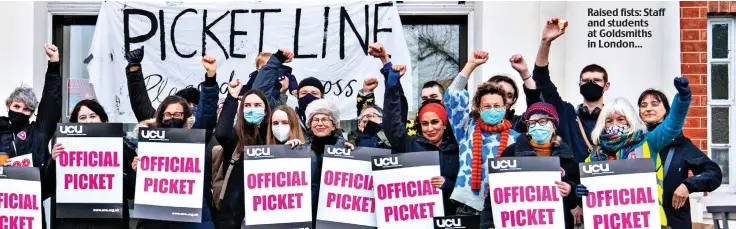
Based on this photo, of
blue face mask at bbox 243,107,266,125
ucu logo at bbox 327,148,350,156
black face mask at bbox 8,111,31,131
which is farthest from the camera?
black face mask at bbox 8,111,31,131

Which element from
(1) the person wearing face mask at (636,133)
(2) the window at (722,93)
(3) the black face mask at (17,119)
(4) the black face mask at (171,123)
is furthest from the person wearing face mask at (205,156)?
(2) the window at (722,93)

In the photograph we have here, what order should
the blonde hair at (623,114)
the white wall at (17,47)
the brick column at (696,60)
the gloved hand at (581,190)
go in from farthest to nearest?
the white wall at (17,47), the brick column at (696,60), the blonde hair at (623,114), the gloved hand at (581,190)

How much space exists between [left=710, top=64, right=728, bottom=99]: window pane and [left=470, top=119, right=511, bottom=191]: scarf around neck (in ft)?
14.0

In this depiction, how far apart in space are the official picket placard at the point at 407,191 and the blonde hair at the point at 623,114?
A: 39.5 inches

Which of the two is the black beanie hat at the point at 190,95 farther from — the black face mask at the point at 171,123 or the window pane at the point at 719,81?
the window pane at the point at 719,81

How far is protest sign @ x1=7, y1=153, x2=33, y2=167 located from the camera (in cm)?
759

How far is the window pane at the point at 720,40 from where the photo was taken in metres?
10.7

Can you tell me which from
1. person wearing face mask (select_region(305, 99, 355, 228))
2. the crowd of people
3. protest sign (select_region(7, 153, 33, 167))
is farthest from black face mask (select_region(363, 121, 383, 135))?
protest sign (select_region(7, 153, 33, 167))

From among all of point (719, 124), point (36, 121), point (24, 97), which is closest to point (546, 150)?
point (36, 121)

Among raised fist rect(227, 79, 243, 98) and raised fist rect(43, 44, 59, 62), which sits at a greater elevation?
raised fist rect(43, 44, 59, 62)

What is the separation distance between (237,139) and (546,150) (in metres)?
1.98

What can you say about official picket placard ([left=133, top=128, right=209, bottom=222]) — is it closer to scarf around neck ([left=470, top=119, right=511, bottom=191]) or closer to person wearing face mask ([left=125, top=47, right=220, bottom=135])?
person wearing face mask ([left=125, top=47, right=220, bottom=135])

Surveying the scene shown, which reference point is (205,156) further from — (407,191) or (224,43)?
(224,43)

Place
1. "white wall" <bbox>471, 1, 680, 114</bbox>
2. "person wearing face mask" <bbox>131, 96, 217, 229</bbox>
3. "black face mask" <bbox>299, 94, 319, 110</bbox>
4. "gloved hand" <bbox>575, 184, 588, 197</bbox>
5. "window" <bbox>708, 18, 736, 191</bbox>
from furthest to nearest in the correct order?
"window" <bbox>708, 18, 736, 191</bbox> < "white wall" <bbox>471, 1, 680, 114</bbox> < "black face mask" <bbox>299, 94, 319, 110</bbox> < "person wearing face mask" <bbox>131, 96, 217, 229</bbox> < "gloved hand" <bbox>575, 184, 588, 197</bbox>
